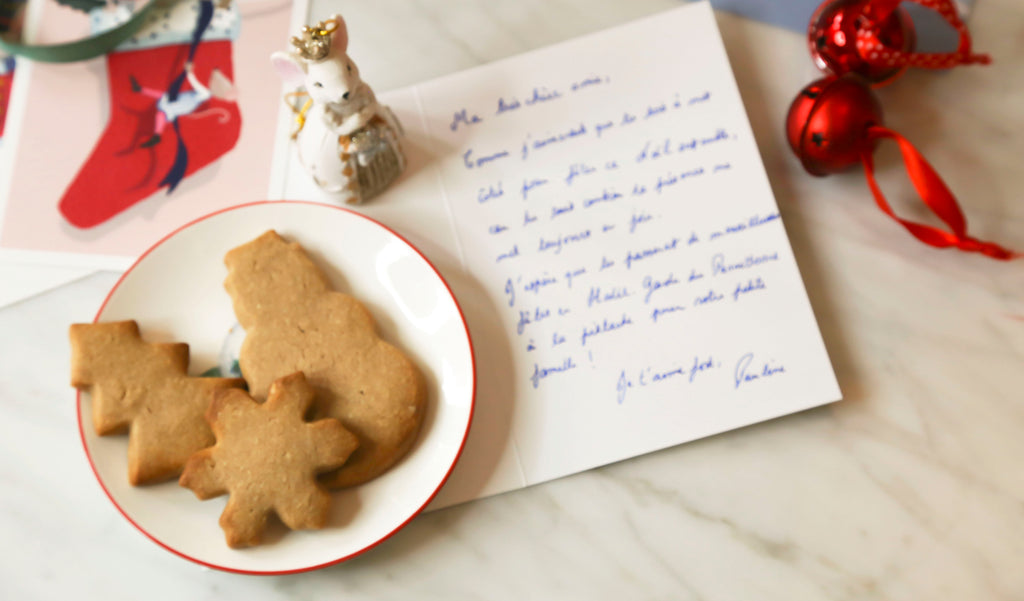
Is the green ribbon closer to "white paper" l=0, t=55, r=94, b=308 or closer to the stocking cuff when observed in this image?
the stocking cuff

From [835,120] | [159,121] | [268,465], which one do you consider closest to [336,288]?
[268,465]

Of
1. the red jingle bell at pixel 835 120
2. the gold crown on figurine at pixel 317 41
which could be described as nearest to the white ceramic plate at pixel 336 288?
the gold crown on figurine at pixel 317 41

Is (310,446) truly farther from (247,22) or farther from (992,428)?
(992,428)

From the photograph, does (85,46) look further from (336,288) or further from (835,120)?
(835,120)

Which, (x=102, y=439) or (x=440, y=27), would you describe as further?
(x=440, y=27)

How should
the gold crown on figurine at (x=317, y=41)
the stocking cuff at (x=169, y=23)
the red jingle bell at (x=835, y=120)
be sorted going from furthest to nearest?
the stocking cuff at (x=169, y=23), the red jingle bell at (x=835, y=120), the gold crown on figurine at (x=317, y=41)

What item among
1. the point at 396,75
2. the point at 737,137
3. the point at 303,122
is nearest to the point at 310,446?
the point at 303,122
